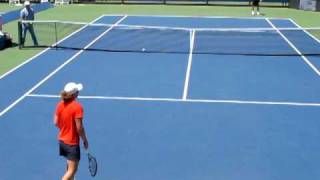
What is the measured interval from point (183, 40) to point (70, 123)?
47.1ft

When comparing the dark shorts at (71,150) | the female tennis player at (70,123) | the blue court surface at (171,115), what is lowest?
the blue court surface at (171,115)

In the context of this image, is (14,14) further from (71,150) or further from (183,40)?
(71,150)

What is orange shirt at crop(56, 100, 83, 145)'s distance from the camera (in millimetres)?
7686

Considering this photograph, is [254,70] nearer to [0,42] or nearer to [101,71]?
[101,71]

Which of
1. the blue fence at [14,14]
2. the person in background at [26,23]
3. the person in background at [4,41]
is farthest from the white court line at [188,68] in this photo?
the blue fence at [14,14]

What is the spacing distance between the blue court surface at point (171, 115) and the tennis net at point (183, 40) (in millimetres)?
710

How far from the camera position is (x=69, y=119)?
7.74 meters

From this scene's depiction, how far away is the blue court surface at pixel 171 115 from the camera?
9.59m

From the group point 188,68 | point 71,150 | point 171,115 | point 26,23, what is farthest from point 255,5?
point 71,150

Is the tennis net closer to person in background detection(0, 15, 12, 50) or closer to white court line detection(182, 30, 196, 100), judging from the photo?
white court line detection(182, 30, 196, 100)

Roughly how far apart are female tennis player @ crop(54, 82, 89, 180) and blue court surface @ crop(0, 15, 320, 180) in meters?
1.23

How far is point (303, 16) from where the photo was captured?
30.9 meters

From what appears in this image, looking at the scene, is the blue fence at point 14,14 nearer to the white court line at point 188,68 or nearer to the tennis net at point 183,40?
the tennis net at point 183,40

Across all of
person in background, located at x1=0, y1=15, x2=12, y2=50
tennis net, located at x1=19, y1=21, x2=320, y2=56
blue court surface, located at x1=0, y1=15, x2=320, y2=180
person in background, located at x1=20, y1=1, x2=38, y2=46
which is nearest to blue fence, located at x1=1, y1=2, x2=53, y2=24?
tennis net, located at x1=19, y1=21, x2=320, y2=56
